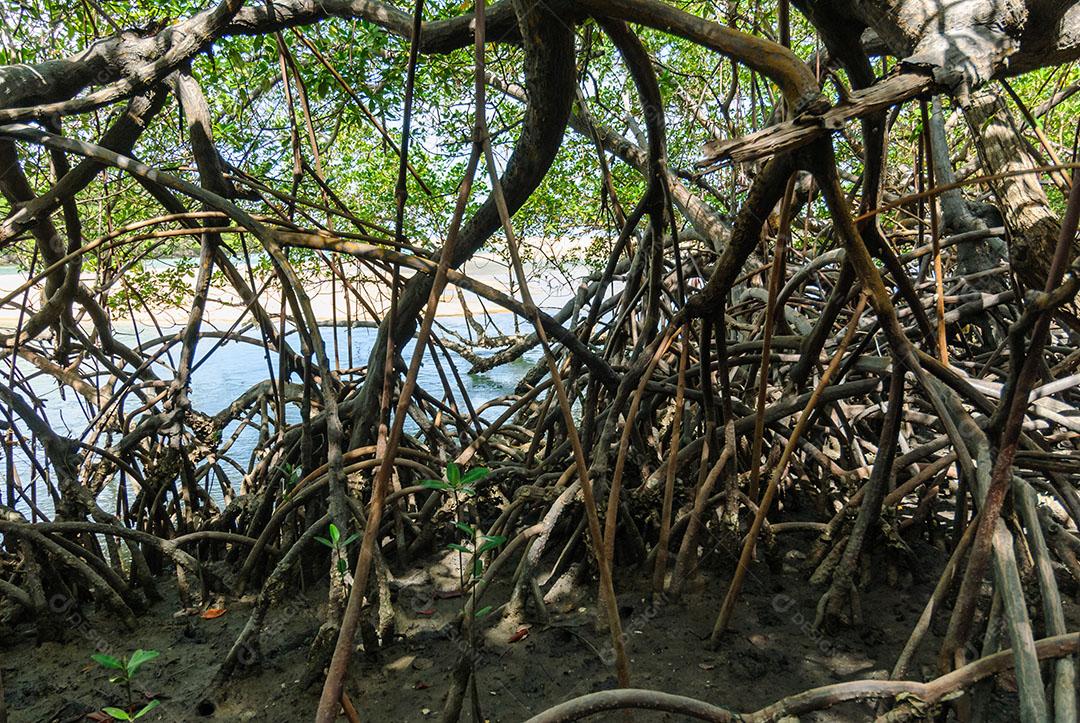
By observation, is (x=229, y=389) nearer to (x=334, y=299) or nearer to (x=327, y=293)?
(x=327, y=293)

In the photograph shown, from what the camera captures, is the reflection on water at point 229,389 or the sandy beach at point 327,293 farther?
the reflection on water at point 229,389

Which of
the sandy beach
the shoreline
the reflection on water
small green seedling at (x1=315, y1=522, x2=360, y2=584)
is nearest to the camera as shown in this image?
small green seedling at (x1=315, y1=522, x2=360, y2=584)

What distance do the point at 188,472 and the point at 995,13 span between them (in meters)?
3.44

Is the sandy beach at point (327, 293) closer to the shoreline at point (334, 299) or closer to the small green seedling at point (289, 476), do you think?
the shoreline at point (334, 299)

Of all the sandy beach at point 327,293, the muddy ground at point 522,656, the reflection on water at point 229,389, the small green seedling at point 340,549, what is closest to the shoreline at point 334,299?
the sandy beach at point 327,293

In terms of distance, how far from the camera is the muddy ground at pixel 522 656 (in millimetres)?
2014

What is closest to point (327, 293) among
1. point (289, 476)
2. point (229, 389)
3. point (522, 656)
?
point (229, 389)

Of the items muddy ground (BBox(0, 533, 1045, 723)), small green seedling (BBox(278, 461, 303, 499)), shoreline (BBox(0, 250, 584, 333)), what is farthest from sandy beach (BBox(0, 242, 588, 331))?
muddy ground (BBox(0, 533, 1045, 723))

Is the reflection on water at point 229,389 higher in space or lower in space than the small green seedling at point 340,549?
higher

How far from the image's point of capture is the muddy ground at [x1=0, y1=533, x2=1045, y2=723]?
2.01m

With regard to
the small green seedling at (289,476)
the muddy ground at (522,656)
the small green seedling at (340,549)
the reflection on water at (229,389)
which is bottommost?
the muddy ground at (522,656)

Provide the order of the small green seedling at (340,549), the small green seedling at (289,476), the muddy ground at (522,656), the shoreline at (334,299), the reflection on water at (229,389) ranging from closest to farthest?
the small green seedling at (340,549)
the muddy ground at (522,656)
the small green seedling at (289,476)
the shoreline at (334,299)
the reflection on water at (229,389)

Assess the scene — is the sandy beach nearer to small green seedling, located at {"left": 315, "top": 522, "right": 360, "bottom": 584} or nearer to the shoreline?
the shoreline

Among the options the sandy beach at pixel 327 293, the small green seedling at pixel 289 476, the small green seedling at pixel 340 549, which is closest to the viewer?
the small green seedling at pixel 340 549
